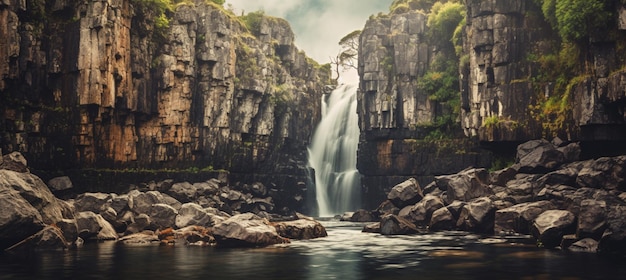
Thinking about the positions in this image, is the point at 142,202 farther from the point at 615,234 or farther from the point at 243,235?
the point at 615,234

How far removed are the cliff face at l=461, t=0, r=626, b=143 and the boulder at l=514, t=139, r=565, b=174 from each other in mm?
2222

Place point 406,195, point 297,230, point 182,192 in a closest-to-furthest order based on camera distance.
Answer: point 297,230 → point 406,195 → point 182,192

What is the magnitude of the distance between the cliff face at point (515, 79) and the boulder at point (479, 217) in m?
10.5

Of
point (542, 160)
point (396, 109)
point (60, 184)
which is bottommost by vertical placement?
point (60, 184)

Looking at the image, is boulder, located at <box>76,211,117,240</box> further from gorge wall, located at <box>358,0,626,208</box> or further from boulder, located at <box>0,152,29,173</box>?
gorge wall, located at <box>358,0,626,208</box>

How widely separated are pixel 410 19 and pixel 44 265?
186ft

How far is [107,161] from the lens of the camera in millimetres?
55062

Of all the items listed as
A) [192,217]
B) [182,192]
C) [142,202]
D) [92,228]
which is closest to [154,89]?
[182,192]

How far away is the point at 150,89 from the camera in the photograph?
60.6 m

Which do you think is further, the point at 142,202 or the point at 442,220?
the point at 142,202

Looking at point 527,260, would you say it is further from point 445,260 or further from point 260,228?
point 260,228

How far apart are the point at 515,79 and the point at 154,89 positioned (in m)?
36.9

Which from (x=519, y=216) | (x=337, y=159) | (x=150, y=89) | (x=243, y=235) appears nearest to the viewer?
(x=243, y=235)

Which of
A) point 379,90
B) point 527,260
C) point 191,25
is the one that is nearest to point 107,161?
point 191,25
